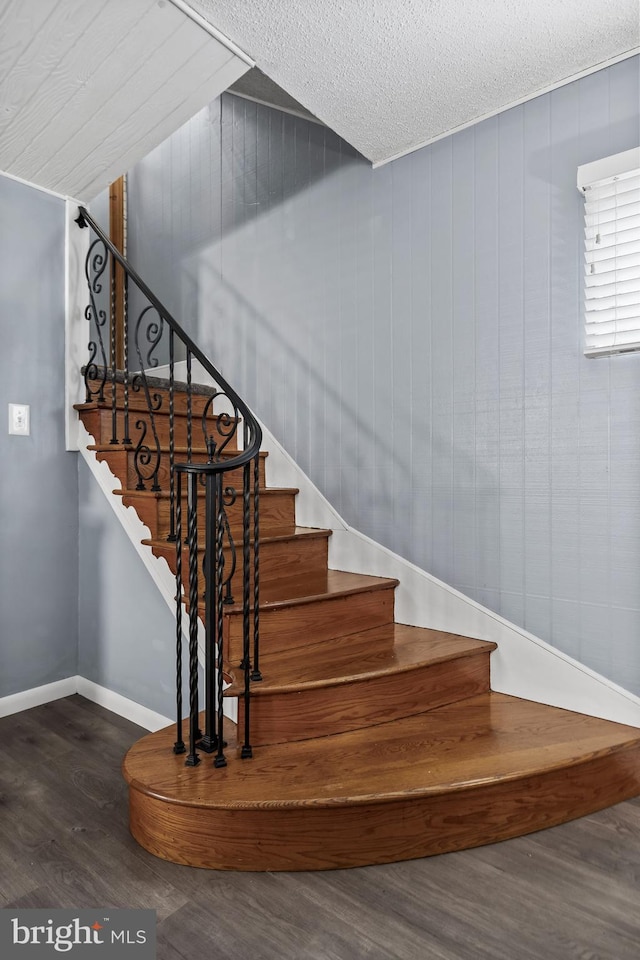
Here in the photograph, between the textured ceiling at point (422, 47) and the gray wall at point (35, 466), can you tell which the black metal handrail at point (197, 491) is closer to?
the gray wall at point (35, 466)

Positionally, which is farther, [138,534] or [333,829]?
[138,534]

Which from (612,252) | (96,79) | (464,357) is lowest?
(464,357)

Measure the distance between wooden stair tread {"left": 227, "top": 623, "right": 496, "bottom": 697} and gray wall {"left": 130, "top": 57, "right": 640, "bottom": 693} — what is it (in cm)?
27

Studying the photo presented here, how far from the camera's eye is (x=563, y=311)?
2.24 meters

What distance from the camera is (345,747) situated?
192 centimetres

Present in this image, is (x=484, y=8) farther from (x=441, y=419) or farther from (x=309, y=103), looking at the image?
(x=441, y=419)

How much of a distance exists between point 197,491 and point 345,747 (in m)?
1.12

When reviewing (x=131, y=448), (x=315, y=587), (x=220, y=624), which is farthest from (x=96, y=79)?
(x=315, y=587)

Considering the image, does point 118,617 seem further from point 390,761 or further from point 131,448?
point 390,761

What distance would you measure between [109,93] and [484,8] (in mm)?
1354

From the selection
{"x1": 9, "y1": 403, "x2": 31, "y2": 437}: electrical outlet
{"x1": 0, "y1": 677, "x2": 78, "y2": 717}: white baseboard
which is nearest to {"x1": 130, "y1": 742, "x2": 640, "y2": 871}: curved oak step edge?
{"x1": 0, "y1": 677, "x2": 78, "y2": 717}: white baseboard

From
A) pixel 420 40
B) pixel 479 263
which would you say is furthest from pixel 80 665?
pixel 420 40

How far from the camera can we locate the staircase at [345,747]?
162 cm

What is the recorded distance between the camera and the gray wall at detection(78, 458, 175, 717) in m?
2.43
